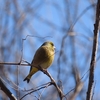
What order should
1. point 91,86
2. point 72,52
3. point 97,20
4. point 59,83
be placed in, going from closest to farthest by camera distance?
point 97,20 → point 91,86 → point 59,83 → point 72,52

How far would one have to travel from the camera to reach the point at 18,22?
4.34 meters

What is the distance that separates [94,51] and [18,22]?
2.95m

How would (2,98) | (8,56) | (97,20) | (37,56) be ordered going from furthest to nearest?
1. (8,56)
2. (2,98)
3. (37,56)
4. (97,20)

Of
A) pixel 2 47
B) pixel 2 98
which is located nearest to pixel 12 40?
pixel 2 47

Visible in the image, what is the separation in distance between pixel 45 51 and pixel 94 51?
6.05ft

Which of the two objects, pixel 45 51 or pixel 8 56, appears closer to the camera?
pixel 45 51

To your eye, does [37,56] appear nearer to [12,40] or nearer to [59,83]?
[12,40]

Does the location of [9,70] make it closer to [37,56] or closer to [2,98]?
[2,98]

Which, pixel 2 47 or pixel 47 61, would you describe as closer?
A: pixel 47 61

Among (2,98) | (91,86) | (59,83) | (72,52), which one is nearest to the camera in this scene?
(91,86)

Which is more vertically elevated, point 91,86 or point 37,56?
point 91,86

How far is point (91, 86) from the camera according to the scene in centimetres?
156

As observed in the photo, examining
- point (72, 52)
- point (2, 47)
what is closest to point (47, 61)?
point (72, 52)

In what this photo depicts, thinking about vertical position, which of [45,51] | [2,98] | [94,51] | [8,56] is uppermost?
[94,51]
